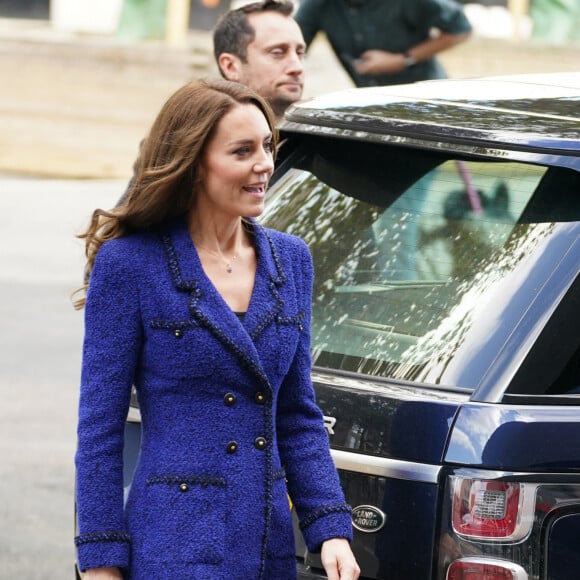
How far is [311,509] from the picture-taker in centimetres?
311

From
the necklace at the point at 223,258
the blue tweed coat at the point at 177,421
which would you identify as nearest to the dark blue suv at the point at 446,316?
the blue tweed coat at the point at 177,421

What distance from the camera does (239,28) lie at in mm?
5234

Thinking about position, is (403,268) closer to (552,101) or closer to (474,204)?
(474,204)

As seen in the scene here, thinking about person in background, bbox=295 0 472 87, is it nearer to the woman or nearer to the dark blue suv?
the dark blue suv

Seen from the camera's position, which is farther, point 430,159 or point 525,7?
point 525,7

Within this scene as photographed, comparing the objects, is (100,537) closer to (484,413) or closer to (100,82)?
(484,413)

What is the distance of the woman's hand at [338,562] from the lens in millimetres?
3051

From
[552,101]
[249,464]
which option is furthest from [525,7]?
[249,464]

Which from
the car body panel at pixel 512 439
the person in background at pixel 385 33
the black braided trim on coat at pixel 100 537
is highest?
the person in background at pixel 385 33

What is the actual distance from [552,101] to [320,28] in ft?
12.0

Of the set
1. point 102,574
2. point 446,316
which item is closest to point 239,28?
point 446,316

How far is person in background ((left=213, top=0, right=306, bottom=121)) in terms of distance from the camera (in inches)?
199

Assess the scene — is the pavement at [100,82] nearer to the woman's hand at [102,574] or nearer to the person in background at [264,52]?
the person in background at [264,52]

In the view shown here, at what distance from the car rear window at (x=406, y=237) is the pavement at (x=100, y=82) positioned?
47.0 ft
